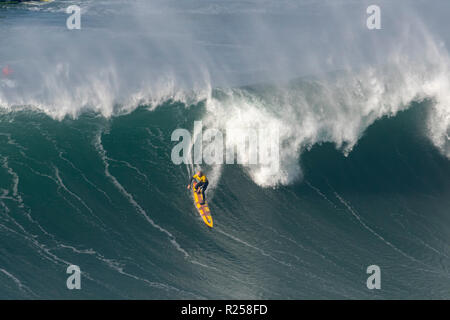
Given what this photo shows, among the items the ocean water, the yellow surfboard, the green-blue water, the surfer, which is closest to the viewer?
the green-blue water

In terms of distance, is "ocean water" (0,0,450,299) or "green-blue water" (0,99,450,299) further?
"ocean water" (0,0,450,299)

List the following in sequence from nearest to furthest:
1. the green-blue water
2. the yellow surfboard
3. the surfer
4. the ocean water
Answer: the green-blue water < the ocean water < the yellow surfboard < the surfer

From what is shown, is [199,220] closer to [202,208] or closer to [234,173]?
[202,208]

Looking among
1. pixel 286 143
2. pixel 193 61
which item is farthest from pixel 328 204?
pixel 193 61

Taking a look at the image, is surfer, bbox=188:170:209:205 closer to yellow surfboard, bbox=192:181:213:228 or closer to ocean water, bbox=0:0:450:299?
yellow surfboard, bbox=192:181:213:228

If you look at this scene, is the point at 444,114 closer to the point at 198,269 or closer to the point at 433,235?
the point at 433,235

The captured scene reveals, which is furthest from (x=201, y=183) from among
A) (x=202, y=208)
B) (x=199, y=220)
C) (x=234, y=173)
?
(x=234, y=173)

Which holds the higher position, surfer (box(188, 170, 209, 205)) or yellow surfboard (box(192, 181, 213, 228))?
surfer (box(188, 170, 209, 205))

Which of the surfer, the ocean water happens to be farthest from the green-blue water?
the surfer
